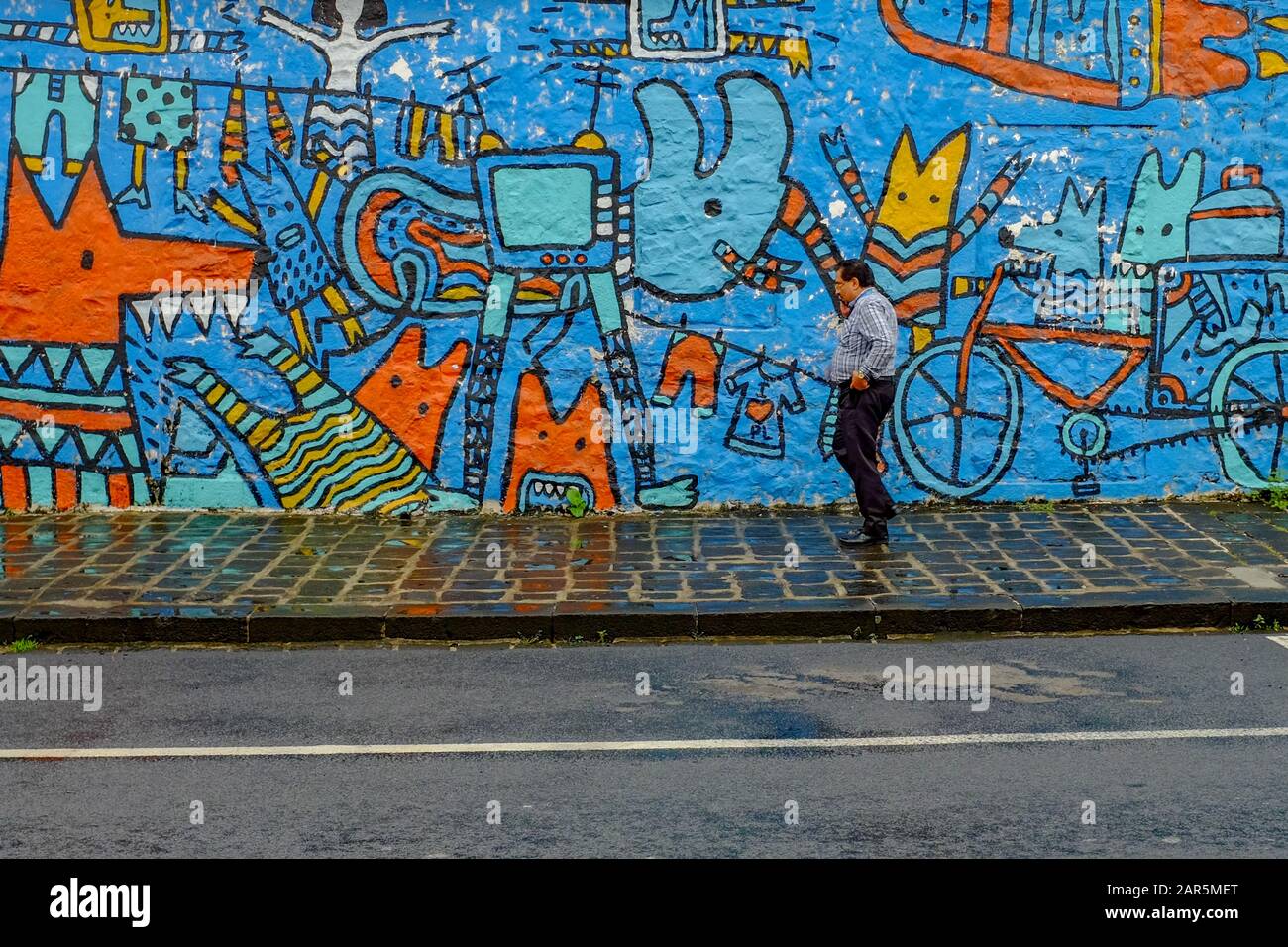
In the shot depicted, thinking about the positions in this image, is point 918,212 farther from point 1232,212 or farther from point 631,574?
point 631,574

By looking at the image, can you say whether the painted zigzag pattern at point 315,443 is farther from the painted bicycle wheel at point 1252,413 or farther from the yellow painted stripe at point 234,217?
the painted bicycle wheel at point 1252,413

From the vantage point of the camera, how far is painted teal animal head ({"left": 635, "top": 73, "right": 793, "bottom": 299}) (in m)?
10.7

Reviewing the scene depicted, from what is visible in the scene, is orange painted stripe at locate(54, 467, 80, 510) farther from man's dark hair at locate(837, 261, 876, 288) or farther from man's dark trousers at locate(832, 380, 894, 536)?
man's dark hair at locate(837, 261, 876, 288)

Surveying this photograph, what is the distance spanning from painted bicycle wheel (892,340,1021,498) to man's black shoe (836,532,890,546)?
1.26 meters

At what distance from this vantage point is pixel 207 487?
11.0 meters

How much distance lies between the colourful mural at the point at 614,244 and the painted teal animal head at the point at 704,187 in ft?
0.07

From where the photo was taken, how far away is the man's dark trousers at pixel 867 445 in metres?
9.80

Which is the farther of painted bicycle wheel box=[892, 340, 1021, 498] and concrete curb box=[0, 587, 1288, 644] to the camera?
painted bicycle wheel box=[892, 340, 1021, 498]

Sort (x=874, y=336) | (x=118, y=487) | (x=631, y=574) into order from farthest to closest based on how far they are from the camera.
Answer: (x=118, y=487) < (x=874, y=336) < (x=631, y=574)

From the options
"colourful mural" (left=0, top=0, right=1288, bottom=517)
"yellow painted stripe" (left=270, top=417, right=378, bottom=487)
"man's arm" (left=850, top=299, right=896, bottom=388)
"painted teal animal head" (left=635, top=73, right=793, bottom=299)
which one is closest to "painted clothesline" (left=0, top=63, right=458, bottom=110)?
"colourful mural" (left=0, top=0, right=1288, bottom=517)

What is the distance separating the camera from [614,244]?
10.8 meters

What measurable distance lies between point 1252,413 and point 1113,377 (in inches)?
45.2

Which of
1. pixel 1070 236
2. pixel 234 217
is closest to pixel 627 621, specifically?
pixel 234 217
